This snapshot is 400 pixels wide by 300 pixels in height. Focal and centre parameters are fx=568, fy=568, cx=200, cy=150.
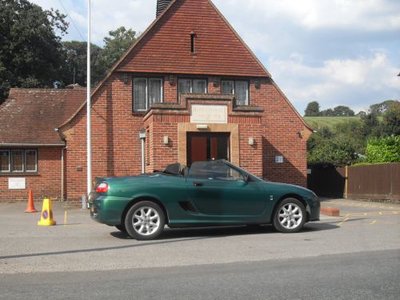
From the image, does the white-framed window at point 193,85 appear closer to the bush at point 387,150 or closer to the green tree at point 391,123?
the bush at point 387,150

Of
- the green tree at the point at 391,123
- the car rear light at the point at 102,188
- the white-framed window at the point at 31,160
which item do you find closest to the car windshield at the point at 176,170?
the car rear light at the point at 102,188

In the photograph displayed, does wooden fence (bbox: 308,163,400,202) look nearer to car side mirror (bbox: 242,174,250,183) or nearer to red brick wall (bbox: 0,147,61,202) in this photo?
car side mirror (bbox: 242,174,250,183)

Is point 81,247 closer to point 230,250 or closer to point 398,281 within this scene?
point 230,250

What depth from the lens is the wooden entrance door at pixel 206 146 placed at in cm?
1969

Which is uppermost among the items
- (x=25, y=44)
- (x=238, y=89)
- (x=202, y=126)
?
(x=25, y=44)

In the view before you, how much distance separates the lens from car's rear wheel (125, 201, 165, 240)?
10.8 metres

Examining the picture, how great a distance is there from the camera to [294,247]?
9844mm

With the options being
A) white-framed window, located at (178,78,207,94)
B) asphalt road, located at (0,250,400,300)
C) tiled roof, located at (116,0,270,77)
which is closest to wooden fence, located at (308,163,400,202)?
tiled roof, located at (116,0,270,77)

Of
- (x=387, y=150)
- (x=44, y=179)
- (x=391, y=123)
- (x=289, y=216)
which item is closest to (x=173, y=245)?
(x=289, y=216)

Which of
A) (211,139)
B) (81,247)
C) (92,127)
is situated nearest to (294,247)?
(81,247)

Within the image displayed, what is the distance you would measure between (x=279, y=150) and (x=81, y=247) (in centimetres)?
1517

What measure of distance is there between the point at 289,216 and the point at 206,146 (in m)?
8.49

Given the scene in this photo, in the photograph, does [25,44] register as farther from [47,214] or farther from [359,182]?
[47,214]

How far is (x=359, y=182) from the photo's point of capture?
26.5 meters
